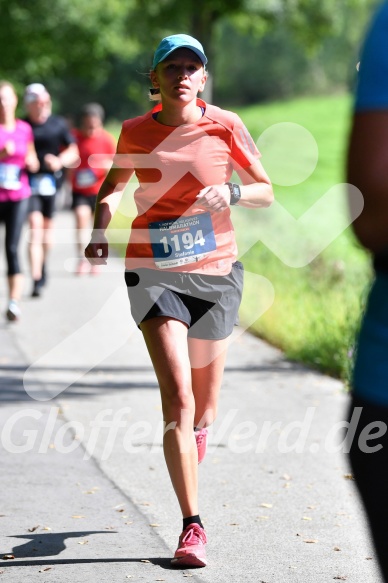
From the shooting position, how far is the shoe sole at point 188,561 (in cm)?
462

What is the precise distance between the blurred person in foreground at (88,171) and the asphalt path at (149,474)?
4674 mm

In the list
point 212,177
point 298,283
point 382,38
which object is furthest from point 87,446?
point 298,283

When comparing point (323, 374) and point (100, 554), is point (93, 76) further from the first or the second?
point (100, 554)

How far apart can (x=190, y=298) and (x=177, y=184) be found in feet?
1.49

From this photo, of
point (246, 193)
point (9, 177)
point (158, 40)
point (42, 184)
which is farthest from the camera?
point (158, 40)

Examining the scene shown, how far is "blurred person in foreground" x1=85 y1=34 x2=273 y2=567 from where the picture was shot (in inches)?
181

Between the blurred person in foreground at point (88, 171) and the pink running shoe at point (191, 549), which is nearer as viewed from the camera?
the pink running shoe at point (191, 549)

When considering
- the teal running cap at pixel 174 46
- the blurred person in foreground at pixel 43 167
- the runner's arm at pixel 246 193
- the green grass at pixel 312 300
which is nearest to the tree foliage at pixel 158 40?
the teal running cap at pixel 174 46

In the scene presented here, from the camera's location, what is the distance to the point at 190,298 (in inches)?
189

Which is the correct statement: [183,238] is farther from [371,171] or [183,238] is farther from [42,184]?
[42,184]


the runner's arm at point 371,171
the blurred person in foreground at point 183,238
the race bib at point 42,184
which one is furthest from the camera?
the race bib at point 42,184

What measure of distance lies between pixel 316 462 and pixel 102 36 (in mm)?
38889

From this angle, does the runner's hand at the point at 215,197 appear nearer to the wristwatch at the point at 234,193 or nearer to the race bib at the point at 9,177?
the wristwatch at the point at 234,193

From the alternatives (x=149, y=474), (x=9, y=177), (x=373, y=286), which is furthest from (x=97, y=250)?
(x=9, y=177)
